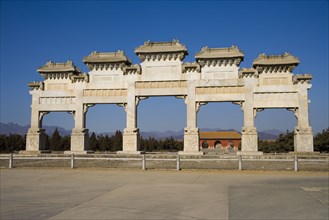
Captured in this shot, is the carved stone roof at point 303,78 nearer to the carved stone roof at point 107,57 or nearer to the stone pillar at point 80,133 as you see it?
the carved stone roof at point 107,57

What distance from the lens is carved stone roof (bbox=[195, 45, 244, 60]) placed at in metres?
A: 24.2

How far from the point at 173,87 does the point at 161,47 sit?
3.25 metres

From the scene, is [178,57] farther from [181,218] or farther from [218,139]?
[218,139]

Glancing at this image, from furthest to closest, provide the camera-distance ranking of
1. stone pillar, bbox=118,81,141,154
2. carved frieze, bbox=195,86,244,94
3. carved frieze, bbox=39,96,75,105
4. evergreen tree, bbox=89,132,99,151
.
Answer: evergreen tree, bbox=89,132,99,151 < carved frieze, bbox=39,96,75,105 < stone pillar, bbox=118,81,141,154 < carved frieze, bbox=195,86,244,94

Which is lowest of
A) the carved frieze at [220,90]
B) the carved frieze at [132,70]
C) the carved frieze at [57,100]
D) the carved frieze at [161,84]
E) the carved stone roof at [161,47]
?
the carved frieze at [57,100]

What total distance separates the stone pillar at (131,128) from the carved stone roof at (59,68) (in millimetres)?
5193

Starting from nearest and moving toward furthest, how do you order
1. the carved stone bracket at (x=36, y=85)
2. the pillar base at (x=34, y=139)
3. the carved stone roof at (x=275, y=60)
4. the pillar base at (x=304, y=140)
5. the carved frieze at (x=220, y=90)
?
the pillar base at (x=304, y=140) → the carved stone roof at (x=275, y=60) → the carved frieze at (x=220, y=90) → the pillar base at (x=34, y=139) → the carved stone bracket at (x=36, y=85)

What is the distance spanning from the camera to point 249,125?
2369cm

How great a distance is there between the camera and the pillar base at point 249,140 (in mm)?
23422

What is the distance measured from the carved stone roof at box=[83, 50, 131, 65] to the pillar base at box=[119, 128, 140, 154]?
5.57 meters

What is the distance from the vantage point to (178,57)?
25016 millimetres

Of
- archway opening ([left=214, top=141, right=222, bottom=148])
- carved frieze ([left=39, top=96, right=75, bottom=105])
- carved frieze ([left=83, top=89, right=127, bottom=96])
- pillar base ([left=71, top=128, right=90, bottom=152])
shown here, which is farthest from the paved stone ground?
archway opening ([left=214, top=141, right=222, bottom=148])

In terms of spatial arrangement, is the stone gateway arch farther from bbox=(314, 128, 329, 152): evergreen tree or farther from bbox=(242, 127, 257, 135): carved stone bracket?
bbox=(314, 128, 329, 152): evergreen tree

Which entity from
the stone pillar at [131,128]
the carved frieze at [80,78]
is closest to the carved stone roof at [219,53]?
the stone pillar at [131,128]
